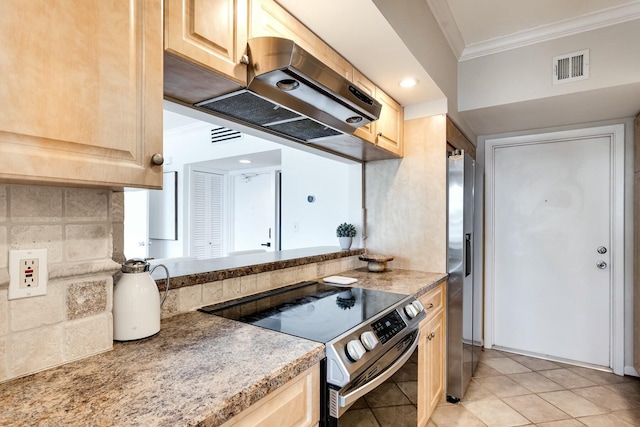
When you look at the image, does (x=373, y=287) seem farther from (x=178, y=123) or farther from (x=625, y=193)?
(x=178, y=123)

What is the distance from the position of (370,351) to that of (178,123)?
417 centimetres

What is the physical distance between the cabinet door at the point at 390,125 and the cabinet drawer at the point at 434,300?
957 millimetres

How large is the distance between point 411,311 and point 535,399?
159 cm

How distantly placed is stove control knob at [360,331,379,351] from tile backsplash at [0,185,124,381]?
0.79 meters

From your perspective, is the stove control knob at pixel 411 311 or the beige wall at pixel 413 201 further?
the beige wall at pixel 413 201

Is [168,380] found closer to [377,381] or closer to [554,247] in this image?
[377,381]

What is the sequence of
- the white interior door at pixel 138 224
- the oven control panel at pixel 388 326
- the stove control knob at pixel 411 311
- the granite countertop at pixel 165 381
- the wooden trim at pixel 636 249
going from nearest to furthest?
the granite countertop at pixel 165 381 → the oven control panel at pixel 388 326 → the stove control knob at pixel 411 311 → the wooden trim at pixel 636 249 → the white interior door at pixel 138 224

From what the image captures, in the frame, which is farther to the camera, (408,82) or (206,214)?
(206,214)

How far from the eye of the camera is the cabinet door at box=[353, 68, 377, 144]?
6.11ft

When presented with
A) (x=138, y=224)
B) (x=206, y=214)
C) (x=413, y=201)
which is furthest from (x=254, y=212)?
(x=413, y=201)

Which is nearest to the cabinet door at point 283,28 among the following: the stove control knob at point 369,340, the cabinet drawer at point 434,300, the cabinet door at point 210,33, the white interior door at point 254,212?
the cabinet door at point 210,33

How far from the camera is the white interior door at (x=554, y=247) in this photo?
2.83 metres

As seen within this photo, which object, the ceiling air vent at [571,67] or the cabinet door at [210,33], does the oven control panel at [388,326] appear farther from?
the ceiling air vent at [571,67]

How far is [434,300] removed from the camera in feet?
6.88
